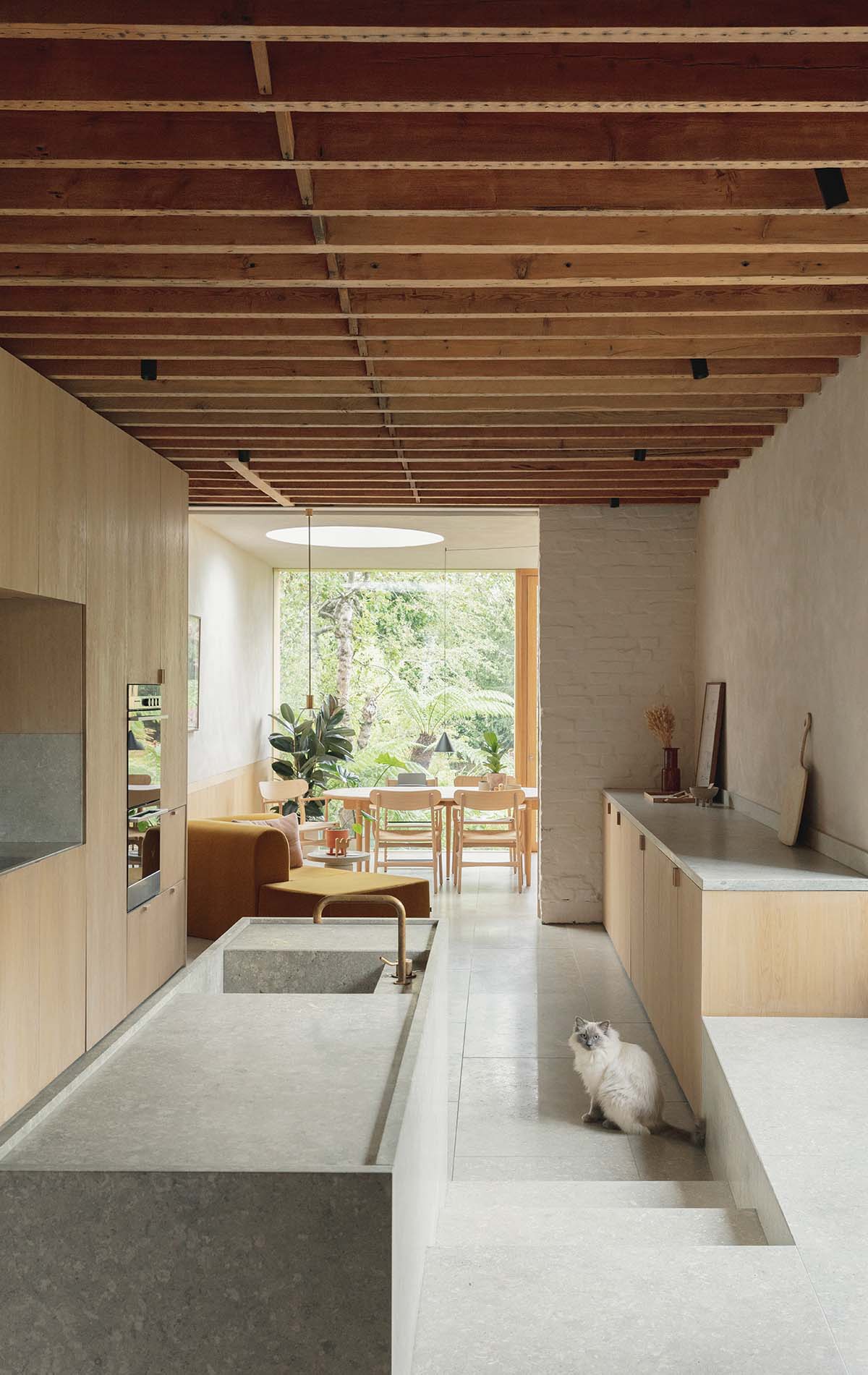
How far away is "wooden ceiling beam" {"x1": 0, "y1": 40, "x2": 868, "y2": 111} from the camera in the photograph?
92.3 inches

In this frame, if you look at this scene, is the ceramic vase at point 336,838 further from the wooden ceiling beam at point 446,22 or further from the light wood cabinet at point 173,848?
the wooden ceiling beam at point 446,22

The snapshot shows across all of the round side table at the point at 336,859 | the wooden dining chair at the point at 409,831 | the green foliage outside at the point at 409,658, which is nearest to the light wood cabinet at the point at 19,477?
the round side table at the point at 336,859

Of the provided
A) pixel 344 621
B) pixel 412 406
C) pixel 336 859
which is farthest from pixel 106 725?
pixel 344 621

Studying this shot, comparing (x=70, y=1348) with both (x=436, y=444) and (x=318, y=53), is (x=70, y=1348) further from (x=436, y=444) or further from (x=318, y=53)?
(x=436, y=444)

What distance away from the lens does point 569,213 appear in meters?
2.90

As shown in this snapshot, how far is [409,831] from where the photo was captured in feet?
30.1

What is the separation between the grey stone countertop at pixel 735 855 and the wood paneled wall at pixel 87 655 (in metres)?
2.43

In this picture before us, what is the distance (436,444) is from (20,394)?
2.29 meters

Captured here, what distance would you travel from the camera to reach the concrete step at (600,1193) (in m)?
3.23

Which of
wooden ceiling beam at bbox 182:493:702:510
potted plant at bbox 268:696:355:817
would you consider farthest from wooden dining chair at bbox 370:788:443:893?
wooden ceiling beam at bbox 182:493:702:510

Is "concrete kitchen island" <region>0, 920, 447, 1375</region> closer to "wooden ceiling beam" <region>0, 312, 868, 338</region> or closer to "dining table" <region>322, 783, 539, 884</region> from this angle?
"wooden ceiling beam" <region>0, 312, 868, 338</region>

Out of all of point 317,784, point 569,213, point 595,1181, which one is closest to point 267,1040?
point 595,1181

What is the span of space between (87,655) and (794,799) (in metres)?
3.01

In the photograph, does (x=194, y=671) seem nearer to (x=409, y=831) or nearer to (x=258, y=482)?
(x=409, y=831)
